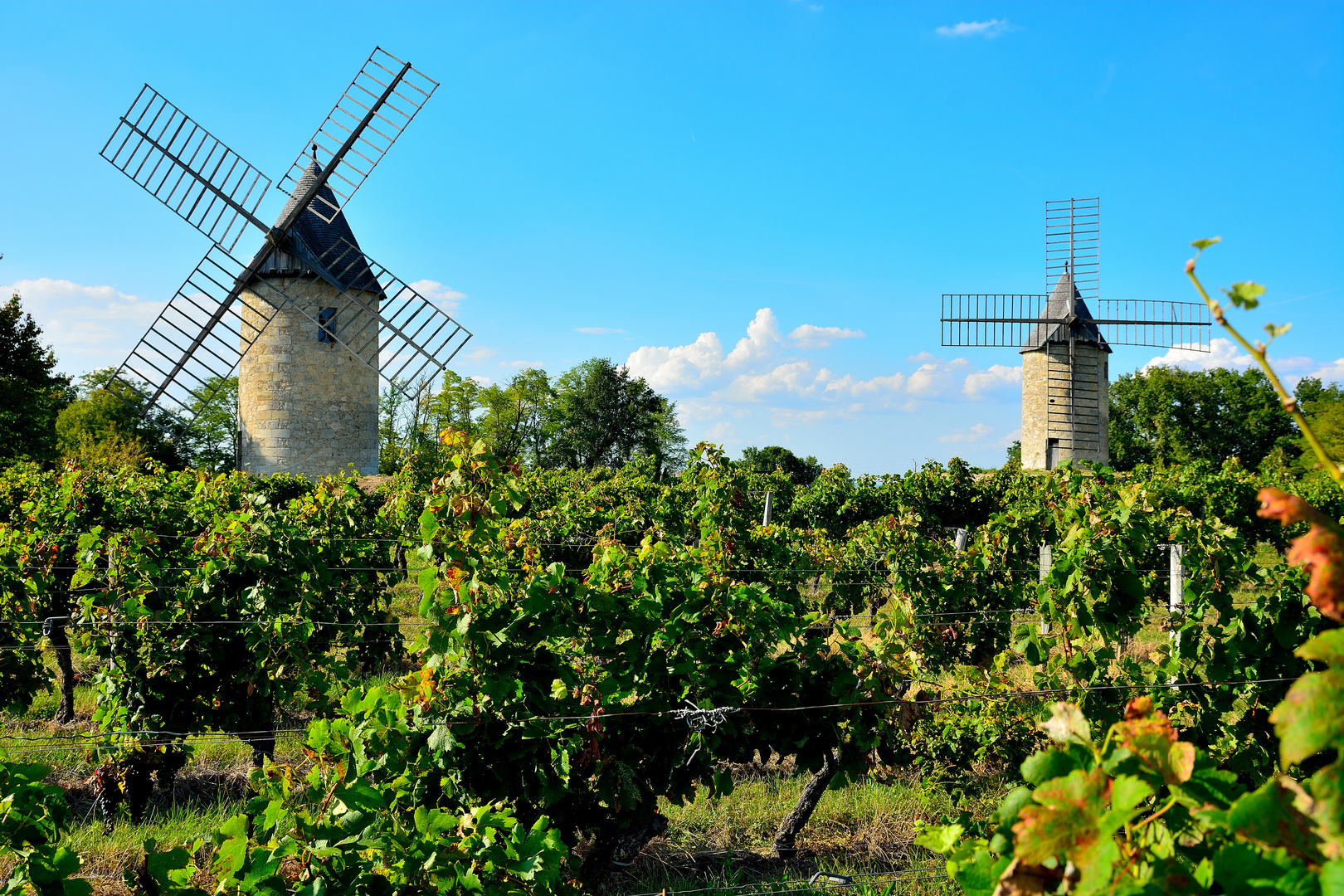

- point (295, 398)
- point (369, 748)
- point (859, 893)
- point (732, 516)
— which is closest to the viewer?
point (369, 748)

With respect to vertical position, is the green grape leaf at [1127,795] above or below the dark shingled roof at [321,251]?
below

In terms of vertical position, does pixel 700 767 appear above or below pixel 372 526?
below

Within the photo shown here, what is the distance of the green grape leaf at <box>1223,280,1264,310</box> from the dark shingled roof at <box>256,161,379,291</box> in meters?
17.9

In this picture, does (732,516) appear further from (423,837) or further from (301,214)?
(301,214)

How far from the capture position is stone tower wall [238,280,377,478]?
16.1m

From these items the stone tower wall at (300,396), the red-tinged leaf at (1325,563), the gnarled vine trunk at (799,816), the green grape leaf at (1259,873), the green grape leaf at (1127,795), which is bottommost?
the gnarled vine trunk at (799,816)

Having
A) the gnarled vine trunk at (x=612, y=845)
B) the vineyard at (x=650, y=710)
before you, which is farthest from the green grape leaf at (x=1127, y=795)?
the gnarled vine trunk at (x=612, y=845)

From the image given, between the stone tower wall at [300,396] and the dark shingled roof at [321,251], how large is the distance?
0.49 meters

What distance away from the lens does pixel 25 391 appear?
21.5 m

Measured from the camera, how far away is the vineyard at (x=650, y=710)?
0.88m

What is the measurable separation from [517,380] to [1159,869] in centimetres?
4529

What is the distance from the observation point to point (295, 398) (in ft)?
53.0

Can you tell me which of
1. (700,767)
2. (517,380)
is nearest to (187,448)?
(517,380)

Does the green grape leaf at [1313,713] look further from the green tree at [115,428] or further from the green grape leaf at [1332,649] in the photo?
the green tree at [115,428]
